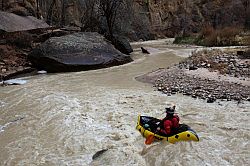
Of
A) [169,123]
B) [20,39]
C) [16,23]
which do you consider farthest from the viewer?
[16,23]

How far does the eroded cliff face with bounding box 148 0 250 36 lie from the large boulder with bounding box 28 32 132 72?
21.6 meters

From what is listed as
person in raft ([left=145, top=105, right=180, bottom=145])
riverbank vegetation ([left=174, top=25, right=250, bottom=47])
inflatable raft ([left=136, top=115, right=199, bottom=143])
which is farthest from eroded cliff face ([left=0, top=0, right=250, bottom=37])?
person in raft ([left=145, top=105, right=180, bottom=145])

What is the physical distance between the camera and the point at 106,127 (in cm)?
757

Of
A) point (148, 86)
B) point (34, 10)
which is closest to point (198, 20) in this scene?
point (34, 10)

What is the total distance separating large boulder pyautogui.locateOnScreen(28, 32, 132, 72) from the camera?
15.8 metres

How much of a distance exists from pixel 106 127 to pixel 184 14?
36523 mm

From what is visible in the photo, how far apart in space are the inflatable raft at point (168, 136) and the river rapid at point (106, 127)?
11cm

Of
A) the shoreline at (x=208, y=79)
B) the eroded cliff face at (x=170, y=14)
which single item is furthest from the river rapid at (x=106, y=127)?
the eroded cliff face at (x=170, y=14)

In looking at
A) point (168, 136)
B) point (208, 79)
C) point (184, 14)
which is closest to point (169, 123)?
point (168, 136)

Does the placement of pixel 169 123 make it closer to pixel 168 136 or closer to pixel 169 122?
pixel 169 122

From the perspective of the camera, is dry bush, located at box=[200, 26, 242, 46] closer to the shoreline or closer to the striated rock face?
the shoreline

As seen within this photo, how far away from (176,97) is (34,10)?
19616 millimetres

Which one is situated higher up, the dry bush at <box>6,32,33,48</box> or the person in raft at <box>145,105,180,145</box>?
the dry bush at <box>6,32,33,48</box>

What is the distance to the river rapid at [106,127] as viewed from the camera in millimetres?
6023
